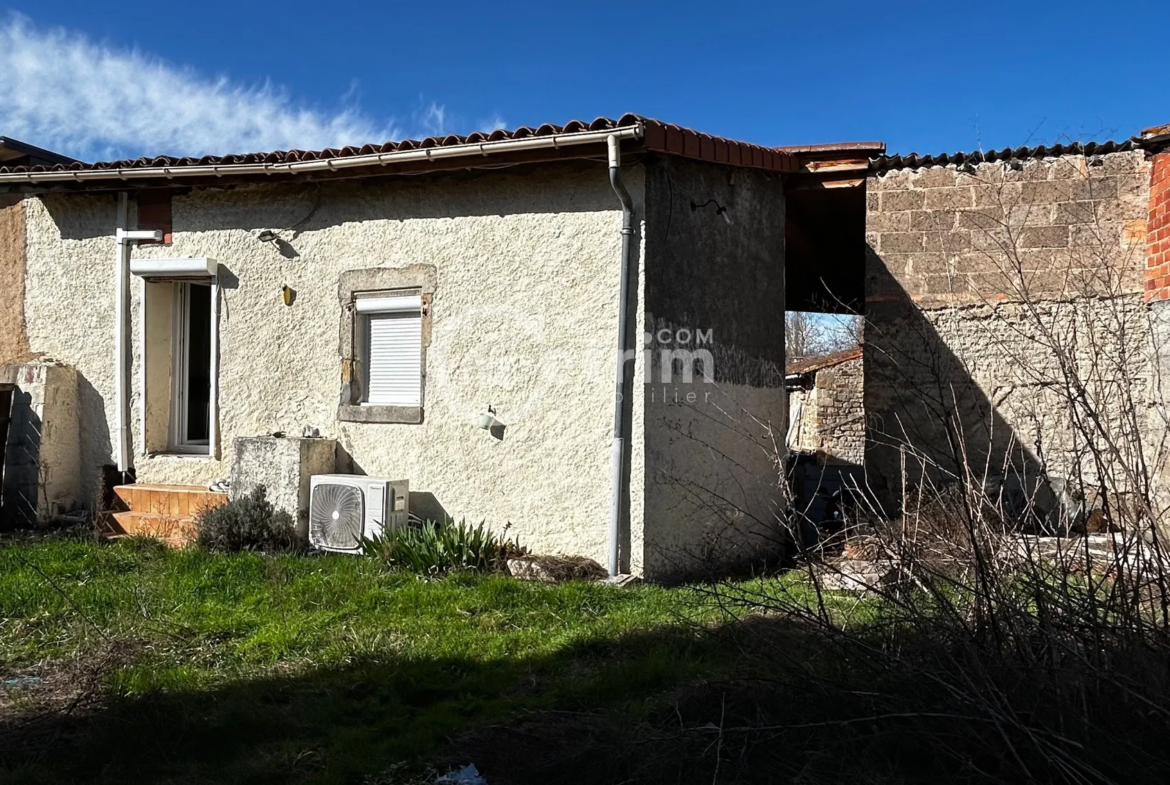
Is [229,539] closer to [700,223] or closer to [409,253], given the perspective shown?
[409,253]

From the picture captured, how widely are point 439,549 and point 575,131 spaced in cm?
311

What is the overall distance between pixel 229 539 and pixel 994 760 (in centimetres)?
612

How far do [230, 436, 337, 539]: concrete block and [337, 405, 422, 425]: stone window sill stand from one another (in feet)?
0.88

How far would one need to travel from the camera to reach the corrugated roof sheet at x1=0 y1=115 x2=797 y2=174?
21.8ft

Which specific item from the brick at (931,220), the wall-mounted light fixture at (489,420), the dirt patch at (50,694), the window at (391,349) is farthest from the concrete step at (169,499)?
the brick at (931,220)

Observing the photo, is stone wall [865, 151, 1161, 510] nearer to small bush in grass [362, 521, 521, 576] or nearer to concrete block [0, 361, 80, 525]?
small bush in grass [362, 521, 521, 576]

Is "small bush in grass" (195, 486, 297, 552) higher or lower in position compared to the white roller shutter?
lower

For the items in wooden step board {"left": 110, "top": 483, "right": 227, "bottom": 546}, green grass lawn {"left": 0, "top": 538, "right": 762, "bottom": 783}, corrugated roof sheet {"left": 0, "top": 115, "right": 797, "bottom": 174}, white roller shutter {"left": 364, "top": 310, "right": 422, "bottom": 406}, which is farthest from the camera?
wooden step board {"left": 110, "top": 483, "right": 227, "bottom": 546}

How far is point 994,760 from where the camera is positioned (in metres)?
2.98

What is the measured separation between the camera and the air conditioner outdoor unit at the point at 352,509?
24.3 ft

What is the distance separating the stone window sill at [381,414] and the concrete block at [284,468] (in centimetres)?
27

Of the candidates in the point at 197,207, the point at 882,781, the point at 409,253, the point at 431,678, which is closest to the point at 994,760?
the point at 882,781

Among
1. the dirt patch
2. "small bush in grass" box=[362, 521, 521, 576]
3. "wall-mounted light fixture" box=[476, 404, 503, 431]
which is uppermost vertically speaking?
"wall-mounted light fixture" box=[476, 404, 503, 431]

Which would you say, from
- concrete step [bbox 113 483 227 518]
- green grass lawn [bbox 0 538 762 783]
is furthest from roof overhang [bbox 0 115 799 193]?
green grass lawn [bbox 0 538 762 783]
